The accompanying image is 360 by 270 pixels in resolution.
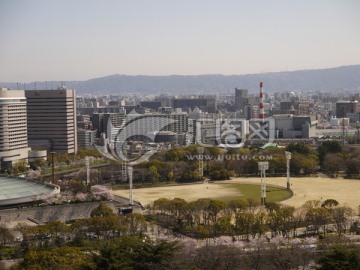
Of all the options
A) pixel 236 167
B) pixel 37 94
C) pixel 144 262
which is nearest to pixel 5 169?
pixel 37 94

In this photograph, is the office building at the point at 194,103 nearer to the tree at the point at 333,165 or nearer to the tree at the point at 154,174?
the tree at the point at 333,165

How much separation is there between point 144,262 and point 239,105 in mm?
86101

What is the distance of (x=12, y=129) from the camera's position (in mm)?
41031

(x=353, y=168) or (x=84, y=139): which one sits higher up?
(x=84, y=139)

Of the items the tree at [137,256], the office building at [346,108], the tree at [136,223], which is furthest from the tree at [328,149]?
the office building at [346,108]

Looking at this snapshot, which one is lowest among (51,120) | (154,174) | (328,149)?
(154,174)

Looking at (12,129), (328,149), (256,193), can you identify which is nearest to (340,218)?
(256,193)

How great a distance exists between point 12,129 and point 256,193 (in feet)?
62.8

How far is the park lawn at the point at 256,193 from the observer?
91.8 ft

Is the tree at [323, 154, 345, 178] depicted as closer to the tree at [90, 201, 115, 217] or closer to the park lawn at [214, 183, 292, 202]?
the park lawn at [214, 183, 292, 202]

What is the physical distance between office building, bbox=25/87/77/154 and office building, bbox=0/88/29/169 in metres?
3.59

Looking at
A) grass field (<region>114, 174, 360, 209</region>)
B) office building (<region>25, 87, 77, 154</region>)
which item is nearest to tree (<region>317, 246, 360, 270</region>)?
grass field (<region>114, 174, 360, 209</region>)

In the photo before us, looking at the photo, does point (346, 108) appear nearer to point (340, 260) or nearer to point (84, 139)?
point (84, 139)

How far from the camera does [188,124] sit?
61469 millimetres
